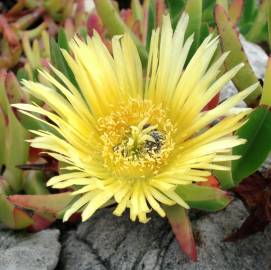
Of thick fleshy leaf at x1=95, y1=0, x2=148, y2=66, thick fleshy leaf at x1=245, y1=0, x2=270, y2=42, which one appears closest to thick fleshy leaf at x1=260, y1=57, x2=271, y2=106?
thick fleshy leaf at x1=95, y1=0, x2=148, y2=66

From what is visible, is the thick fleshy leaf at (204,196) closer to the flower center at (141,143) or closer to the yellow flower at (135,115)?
the yellow flower at (135,115)

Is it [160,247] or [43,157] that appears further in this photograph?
[43,157]

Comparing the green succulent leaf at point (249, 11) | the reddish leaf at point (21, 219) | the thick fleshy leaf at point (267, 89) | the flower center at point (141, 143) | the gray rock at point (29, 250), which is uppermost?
the thick fleshy leaf at point (267, 89)

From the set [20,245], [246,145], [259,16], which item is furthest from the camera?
[259,16]

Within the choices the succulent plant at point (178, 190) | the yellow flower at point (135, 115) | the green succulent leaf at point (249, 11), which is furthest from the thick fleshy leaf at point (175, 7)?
the green succulent leaf at point (249, 11)

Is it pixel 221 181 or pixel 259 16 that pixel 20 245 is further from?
pixel 259 16

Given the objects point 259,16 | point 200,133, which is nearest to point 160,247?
point 200,133

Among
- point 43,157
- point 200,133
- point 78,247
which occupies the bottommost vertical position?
point 78,247
